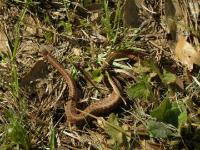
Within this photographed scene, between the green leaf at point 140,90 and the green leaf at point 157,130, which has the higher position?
the green leaf at point 140,90

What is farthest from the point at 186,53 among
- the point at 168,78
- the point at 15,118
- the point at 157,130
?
the point at 15,118

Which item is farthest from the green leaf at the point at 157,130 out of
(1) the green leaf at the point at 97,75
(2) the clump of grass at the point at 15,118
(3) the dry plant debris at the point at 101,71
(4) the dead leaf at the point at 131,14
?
(4) the dead leaf at the point at 131,14

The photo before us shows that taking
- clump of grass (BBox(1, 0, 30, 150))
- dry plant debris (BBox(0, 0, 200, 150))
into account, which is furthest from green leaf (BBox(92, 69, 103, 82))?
A: clump of grass (BBox(1, 0, 30, 150))

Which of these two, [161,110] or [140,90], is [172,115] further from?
[140,90]

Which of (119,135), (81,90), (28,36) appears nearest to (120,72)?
(81,90)

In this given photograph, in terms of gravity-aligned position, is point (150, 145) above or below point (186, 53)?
below

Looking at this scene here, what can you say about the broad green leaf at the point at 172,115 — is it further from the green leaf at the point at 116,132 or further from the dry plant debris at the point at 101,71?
the green leaf at the point at 116,132

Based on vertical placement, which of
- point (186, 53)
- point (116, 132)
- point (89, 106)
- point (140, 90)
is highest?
point (186, 53)
